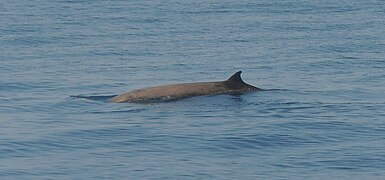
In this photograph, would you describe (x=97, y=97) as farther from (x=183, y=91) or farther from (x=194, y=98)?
(x=194, y=98)

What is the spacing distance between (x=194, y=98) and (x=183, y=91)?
11.5 inches

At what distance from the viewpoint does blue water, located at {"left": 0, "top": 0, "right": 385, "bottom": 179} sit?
46.2ft

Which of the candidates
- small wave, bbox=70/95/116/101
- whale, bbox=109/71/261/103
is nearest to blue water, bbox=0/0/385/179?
small wave, bbox=70/95/116/101

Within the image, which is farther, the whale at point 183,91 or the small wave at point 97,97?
the small wave at point 97,97

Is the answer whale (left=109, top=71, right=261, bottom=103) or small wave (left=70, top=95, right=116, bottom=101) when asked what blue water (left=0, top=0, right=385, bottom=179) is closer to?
small wave (left=70, top=95, right=116, bottom=101)

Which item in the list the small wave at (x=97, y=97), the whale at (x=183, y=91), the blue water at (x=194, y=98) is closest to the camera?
the blue water at (x=194, y=98)

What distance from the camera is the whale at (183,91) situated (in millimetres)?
19250

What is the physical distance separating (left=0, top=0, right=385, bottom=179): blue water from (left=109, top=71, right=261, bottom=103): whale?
28 centimetres

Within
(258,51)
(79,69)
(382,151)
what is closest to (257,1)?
(258,51)

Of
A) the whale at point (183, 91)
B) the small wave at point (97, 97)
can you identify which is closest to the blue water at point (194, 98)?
the small wave at point (97, 97)

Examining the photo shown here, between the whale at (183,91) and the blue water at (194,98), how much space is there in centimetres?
28

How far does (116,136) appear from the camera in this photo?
15.8 metres

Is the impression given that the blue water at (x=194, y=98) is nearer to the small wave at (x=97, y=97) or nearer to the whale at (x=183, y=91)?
the small wave at (x=97, y=97)

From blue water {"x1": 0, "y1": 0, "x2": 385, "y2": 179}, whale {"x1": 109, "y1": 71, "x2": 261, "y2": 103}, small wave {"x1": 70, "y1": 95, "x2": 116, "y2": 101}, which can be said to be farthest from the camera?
small wave {"x1": 70, "y1": 95, "x2": 116, "y2": 101}
